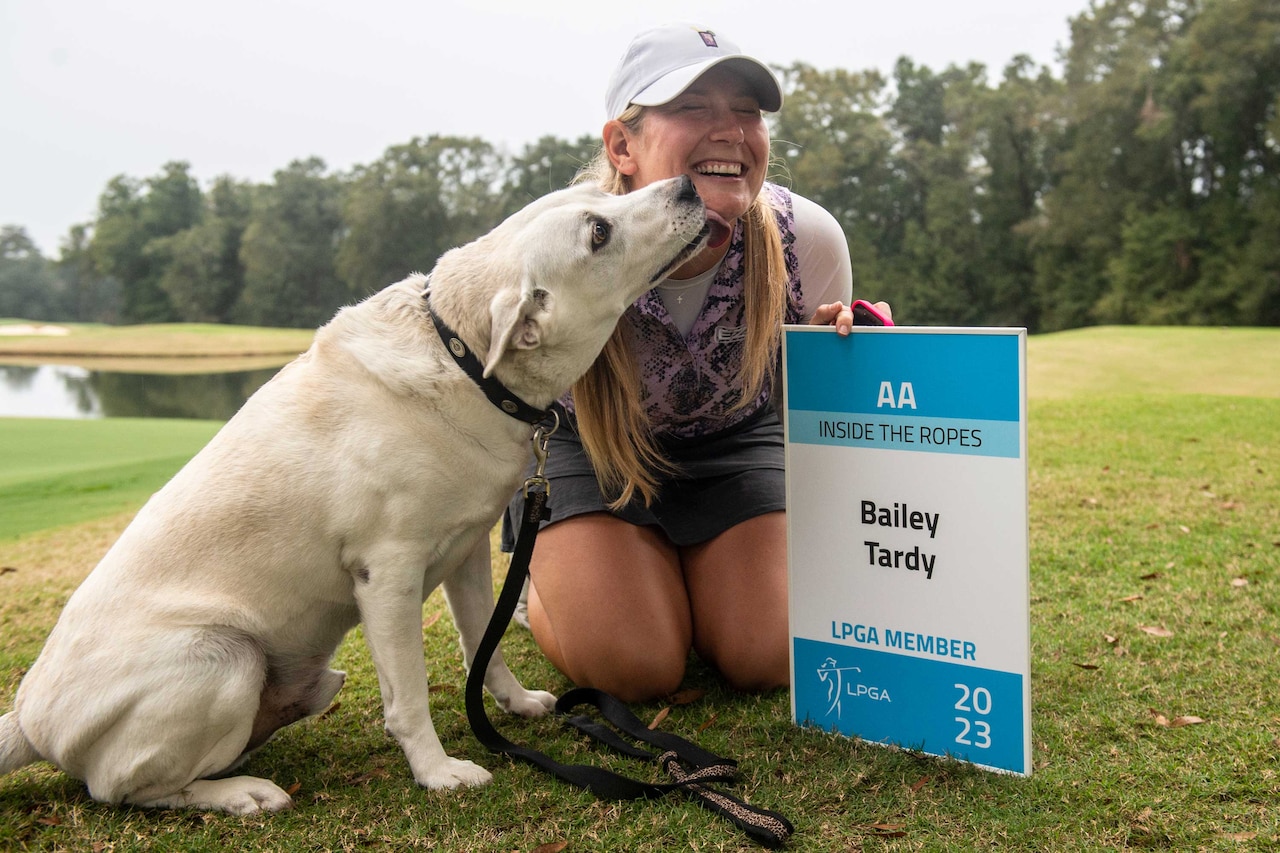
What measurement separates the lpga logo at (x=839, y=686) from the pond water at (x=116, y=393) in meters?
8.05

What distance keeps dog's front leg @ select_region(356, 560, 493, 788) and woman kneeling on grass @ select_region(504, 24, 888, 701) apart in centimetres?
63

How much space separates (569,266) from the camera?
1.98 meters

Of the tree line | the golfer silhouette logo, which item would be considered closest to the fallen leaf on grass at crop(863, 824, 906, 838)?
the golfer silhouette logo

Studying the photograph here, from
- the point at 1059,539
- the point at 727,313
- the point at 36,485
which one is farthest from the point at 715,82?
the point at 36,485

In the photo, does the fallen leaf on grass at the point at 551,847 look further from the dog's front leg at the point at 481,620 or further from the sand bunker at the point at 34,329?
the sand bunker at the point at 34,329

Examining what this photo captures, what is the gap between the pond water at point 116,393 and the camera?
9.20 m

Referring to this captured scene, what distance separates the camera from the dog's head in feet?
6.42

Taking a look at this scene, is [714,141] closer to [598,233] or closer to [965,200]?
[598,233]

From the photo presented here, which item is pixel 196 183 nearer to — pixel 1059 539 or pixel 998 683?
pixel 1059 539

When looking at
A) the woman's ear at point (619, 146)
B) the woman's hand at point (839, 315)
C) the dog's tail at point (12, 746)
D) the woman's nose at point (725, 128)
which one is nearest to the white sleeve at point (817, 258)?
the woman's hand at point (839, 315)

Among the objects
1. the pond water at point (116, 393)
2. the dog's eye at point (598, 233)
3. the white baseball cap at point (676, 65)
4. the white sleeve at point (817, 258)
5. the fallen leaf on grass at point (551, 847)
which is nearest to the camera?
the fallen leaf on grass at point (551, 847)

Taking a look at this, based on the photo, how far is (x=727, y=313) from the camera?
2578 millimetres

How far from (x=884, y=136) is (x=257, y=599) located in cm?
2688

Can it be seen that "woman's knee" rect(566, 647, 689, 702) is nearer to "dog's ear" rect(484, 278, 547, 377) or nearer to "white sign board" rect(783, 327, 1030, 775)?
"white sign board" rect(783, 327, 1030, 775)
